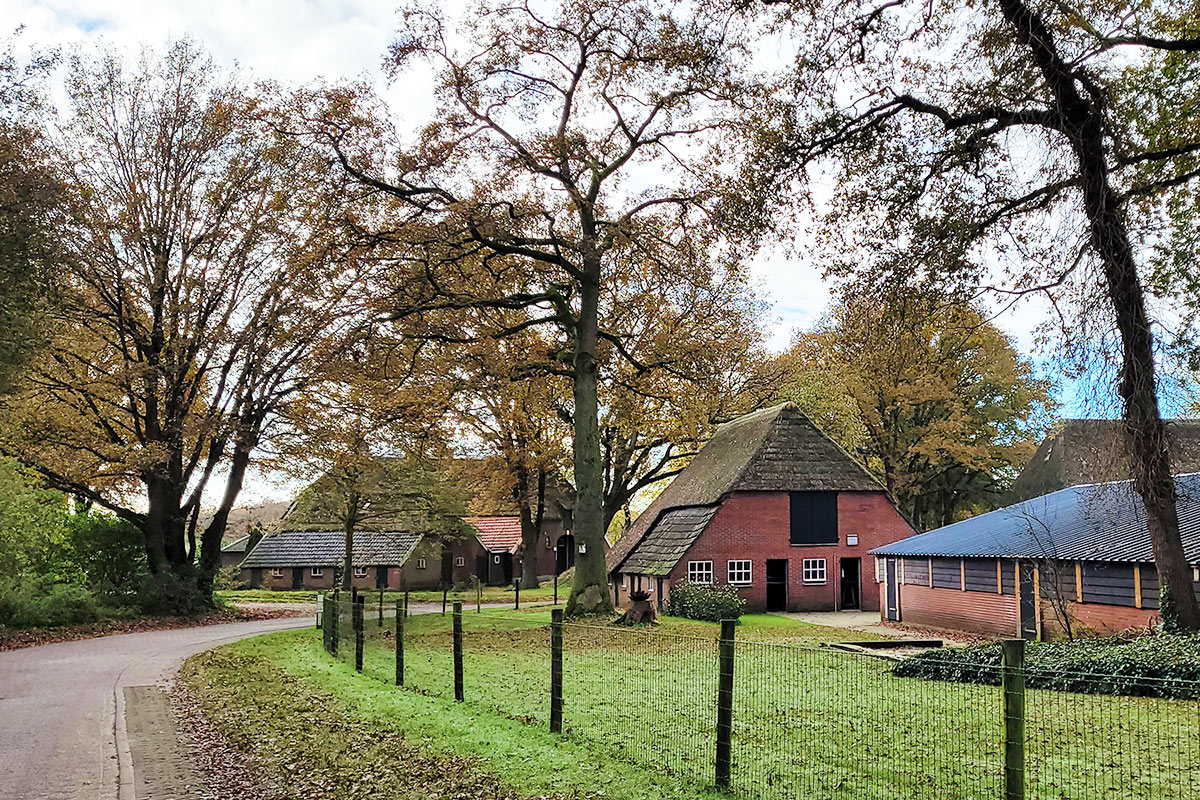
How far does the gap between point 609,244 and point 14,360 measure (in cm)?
1683

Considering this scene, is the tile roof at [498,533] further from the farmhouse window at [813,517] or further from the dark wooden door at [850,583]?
the farmhouse window at [813,517]

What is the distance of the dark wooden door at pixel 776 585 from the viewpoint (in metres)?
35.8

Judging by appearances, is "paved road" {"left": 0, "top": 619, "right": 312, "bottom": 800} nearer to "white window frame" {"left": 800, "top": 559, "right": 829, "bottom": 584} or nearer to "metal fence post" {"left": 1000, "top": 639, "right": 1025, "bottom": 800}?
"metal fence post" {"left": 1000, "top": 639, "right": 1025, "bottom": 800}

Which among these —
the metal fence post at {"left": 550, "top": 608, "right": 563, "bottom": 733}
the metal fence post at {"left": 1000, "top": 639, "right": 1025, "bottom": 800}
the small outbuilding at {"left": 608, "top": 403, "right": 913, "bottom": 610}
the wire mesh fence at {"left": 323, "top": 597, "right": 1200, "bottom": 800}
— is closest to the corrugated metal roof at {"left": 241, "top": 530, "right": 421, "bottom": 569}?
the small outbuilding at {"left": 608, "top": 403, "right": 913, "bottom": 610}

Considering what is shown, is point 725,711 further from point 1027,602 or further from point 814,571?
point 814,571

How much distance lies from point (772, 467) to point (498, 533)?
35.1 m

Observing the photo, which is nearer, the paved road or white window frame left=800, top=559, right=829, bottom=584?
the paved road

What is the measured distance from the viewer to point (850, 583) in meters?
37.3

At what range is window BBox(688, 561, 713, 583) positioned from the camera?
34094 mm

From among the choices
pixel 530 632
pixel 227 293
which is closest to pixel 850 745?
pixel 530 632

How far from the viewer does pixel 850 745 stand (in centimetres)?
952

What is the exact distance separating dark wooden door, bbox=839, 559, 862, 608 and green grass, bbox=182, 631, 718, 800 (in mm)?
25440

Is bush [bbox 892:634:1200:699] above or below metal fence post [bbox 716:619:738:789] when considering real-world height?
below

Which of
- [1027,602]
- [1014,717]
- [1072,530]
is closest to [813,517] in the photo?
[1027,602]
